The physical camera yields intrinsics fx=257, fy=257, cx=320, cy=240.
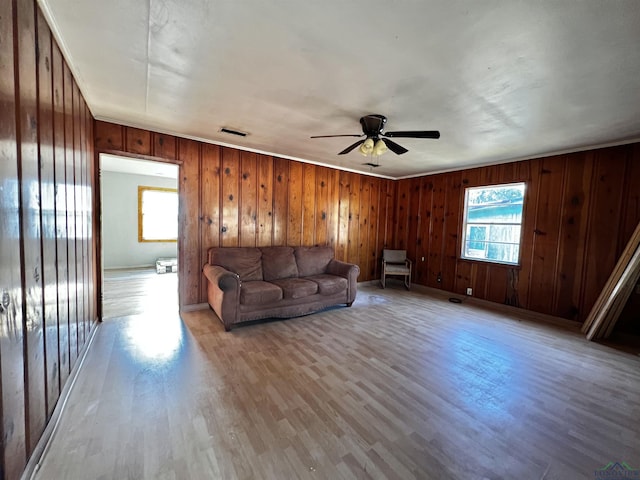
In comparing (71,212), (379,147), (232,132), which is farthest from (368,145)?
(71,212)

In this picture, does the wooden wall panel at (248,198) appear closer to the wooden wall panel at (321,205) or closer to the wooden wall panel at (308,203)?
the wooden wall panel at (308,203)

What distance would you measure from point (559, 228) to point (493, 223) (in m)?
0.89

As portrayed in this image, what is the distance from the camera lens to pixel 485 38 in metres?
1.58

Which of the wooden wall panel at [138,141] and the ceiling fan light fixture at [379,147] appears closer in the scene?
the ceiling fan light fixture at [379,147]

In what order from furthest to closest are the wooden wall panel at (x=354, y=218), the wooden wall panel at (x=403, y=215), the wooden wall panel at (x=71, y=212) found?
the wooden wall panel at (x=403, y=215) → the wooden wall panel at (x=354, y=218) → the wooden wall panel at (x=71, y=212)

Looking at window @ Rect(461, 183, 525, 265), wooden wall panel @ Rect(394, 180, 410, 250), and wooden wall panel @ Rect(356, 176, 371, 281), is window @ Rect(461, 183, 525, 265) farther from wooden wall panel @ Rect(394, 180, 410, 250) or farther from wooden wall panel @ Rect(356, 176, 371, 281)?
wooden wall panel @ Rect(356, 176, 371, 281)

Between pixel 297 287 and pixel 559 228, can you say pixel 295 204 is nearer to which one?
pixel 297 287

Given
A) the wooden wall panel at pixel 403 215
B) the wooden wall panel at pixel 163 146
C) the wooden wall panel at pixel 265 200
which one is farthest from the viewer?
the wooden wall panel at pixel 403 215

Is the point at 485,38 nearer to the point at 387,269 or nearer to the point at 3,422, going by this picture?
the point at 3,422

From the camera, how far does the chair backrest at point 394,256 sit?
5816mm

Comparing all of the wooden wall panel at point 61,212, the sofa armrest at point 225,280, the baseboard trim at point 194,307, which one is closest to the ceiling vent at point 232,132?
the wooden wall panel at point 61,212

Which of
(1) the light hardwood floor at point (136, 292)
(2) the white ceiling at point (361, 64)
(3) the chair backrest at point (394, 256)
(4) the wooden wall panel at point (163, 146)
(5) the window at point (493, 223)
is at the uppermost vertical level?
(2) the white ceiling at point (361, 64)

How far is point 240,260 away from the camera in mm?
3807

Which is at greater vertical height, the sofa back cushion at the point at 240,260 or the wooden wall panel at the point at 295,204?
the wooden wall panel at the point at 295,204
